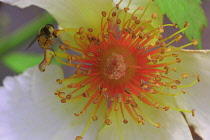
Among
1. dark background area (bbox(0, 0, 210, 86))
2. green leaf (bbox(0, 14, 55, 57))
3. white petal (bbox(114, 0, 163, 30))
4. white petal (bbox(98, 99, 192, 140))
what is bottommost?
white petal (bbox(98, 99, 192, 140))

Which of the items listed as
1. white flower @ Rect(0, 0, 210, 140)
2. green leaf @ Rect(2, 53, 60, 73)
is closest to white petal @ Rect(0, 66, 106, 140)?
white flower @ Rect(0, 0, 210, 140)

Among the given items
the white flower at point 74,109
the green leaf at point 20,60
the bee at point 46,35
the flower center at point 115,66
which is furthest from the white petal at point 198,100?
the green leaf at point 20,60

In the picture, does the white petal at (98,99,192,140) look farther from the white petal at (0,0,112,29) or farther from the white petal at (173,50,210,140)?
the white petal at (0,0,112,29)

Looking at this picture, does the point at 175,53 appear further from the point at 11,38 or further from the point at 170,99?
the point at 11,38

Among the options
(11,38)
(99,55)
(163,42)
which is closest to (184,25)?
(163,42)

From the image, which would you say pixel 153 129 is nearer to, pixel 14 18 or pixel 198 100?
pixel 198 100

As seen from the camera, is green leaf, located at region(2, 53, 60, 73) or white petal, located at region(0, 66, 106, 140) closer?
white petal, located at region(0, 66, 106, 140)

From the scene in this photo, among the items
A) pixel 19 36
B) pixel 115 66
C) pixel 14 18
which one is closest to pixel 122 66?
pixel 115 66
